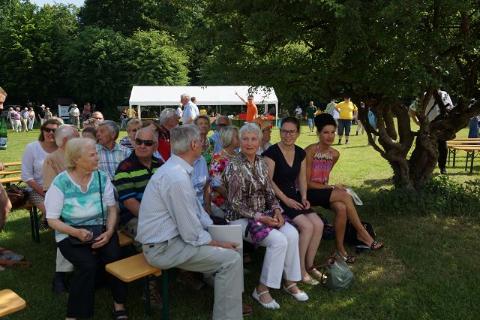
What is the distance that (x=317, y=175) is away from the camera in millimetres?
5051

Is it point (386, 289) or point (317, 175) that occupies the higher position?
point (317, 175)

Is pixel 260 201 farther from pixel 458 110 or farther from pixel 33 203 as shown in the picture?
pixel 458 110

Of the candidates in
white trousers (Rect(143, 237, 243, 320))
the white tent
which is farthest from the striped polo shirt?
the white tent

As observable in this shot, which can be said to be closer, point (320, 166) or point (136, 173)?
point (136, 173)

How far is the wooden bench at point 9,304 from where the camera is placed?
8.09ft

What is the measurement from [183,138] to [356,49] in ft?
7.31

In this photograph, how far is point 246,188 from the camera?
409cm

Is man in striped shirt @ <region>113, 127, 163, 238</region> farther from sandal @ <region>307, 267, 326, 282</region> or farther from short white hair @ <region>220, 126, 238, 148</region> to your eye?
sandal @ <region>307, 267, 326, 282</region>

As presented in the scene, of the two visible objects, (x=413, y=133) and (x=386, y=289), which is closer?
(x=386, y=289)

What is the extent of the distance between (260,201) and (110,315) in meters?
1.63

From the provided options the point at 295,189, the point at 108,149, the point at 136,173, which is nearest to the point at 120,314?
the point at 136,173

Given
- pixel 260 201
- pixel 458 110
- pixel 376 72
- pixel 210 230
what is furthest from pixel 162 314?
pixel 458 110

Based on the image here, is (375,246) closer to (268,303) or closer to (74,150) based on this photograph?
(268,303)

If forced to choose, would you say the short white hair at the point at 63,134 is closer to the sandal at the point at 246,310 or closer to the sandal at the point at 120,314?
the sandal at the point at 120,314
